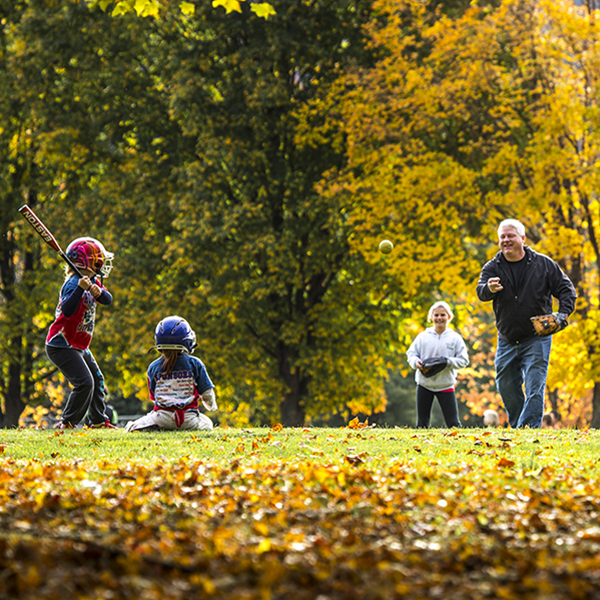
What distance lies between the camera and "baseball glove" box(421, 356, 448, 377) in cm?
1008

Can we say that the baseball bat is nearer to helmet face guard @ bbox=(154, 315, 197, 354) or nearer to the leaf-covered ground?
helmet face guard @ bbox=(154, 315, 197, 354)

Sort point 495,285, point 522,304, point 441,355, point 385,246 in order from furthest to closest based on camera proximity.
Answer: point 385,246
point 441,355
point 522,304
point 495,285

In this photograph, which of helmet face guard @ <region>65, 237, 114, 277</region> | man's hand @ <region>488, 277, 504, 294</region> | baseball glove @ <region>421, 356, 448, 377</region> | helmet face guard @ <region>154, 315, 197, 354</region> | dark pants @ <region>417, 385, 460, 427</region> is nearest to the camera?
man's hand @ <region>488, 277, 504, 294</region>

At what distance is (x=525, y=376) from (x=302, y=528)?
220 inches

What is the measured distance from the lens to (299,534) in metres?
3.34

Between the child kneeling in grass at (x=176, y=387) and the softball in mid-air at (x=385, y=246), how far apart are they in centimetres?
624

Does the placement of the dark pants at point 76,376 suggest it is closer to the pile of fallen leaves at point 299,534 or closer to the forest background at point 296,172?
the pile of fallen leaves at point 299,534

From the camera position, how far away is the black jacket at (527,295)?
8555mm

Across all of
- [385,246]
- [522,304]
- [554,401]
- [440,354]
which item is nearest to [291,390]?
[385,246]

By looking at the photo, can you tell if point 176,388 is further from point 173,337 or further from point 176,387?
point 173,337

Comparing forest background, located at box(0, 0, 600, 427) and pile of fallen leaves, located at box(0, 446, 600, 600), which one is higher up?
forest background, located at box(0, 0, 600, 427)

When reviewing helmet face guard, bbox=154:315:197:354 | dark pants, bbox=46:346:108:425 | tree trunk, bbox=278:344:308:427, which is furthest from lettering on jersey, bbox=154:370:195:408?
tree trunk, bbox=278:344:308:427

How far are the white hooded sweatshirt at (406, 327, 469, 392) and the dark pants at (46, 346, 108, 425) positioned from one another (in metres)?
4.06

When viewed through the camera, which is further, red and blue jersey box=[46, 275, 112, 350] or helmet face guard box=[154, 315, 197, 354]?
helmet face guard box=[154, 315, 197, 354]
